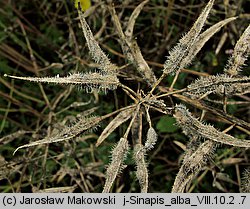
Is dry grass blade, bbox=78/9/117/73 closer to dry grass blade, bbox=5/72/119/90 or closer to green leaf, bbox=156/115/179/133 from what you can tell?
dry grass blade, bbox=5/72/119/90

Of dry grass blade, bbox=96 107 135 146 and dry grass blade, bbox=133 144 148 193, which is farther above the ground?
dry grass blade, bbox=96 107 135 146

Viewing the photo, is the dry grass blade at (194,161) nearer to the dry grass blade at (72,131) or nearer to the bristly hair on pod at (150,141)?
the bristly hair on pod at (150,141)

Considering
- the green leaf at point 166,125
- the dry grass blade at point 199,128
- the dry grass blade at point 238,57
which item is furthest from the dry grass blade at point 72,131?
the green leaf at point 166,125

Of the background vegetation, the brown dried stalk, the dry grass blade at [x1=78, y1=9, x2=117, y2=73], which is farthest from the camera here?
the background vegetation

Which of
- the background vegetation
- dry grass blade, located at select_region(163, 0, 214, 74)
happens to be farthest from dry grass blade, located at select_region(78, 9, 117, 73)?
the background vegetation

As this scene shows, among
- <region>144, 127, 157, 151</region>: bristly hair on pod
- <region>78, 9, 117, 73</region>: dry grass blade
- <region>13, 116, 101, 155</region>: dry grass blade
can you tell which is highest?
<region>78, 9, 117, 73</region>: dry grass blade

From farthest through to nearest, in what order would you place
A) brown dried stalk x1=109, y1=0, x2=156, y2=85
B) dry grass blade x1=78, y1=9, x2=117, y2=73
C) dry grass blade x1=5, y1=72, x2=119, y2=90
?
brown dried stalk x1=109, y1=0, x2=156, y2=85 → dry grass blade x1=78, y1=9, x2=117, y2=73 → dry grass blade x1=5, y1=72, x2=119, y2=90
